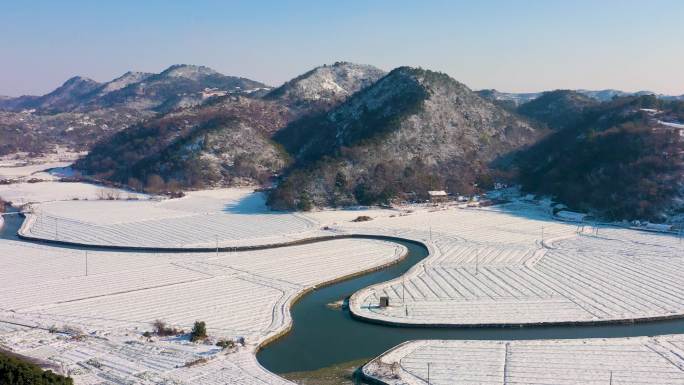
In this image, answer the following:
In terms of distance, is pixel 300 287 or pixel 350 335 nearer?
pixel 350 335

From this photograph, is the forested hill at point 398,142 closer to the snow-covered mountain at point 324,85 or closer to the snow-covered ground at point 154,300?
the snow-covered mountain at point 324,85

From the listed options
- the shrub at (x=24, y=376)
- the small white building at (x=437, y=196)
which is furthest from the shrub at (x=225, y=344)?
the small white building at (x=437, y=196)

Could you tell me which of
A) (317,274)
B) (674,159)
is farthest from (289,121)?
(317,274)

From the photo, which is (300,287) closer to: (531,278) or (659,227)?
(531,278)

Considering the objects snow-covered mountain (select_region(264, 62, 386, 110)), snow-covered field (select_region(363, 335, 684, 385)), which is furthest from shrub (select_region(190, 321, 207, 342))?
snow-covered mountain (select_region(264, 62, 386, 110))

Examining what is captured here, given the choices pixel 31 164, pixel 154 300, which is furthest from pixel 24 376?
pixel 31 164

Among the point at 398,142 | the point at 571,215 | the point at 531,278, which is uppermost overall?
the point at 398,142

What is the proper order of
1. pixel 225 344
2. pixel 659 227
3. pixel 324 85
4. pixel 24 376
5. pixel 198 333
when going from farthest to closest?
pixel 324 85
pixel 659 227
pixel 198 333
pixel 225 344
pixel 24 376
